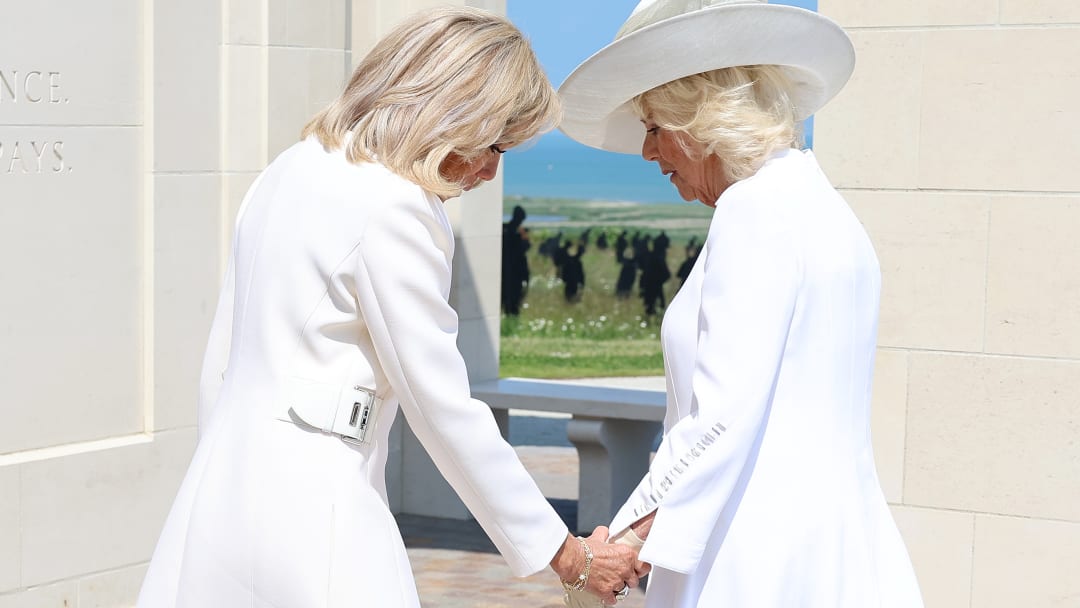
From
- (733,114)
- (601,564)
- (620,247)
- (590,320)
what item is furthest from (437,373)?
(620,247)

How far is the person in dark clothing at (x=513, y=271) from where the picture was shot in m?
27.7

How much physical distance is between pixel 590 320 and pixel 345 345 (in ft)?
85.5

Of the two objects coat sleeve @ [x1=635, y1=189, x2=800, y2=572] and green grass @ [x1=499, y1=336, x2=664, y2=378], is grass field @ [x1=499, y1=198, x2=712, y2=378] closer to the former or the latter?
green grass @ [x1=499, y1=336, x2=664, y2=378]

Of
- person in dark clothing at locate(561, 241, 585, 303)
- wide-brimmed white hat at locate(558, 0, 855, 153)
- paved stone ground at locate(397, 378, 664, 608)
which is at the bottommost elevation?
person in dark clothing at locate(561, 241, 585, 303)

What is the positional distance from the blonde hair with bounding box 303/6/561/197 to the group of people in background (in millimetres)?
22594

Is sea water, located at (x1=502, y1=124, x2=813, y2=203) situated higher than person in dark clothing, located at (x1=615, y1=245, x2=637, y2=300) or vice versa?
sea water, located at (x1=502, y1=124, x2=813, y2=203)

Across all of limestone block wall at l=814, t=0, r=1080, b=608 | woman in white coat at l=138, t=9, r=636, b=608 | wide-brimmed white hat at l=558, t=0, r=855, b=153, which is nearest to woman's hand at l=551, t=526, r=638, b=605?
woman in white coat at l=138, t=9, r=636, b=608

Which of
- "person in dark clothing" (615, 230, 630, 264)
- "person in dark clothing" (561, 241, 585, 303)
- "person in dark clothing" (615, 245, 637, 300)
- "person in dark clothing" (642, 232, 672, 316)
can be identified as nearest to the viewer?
"person in dark clothing" (642, 232, 672, 316)

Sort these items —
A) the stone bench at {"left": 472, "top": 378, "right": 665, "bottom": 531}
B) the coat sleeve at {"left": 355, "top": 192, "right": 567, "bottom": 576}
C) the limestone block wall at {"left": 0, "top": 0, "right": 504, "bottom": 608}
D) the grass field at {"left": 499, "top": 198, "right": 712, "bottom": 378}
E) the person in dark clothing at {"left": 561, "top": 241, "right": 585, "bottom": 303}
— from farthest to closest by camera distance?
the person in dark clothing at {"left": 561, "top": 241, "right": 585, "bottom": 303}
the grass field at {"left": 499, "top": 198, "right": 712, "bottom": 378}
the stone bench at {"left": 472, "top": 378, "right": 665, "bottom": 531}
the limestone block wall at {"left": 0, "top": 0, "right": 504, "bottom": 608}
the coat sleeve at {"left": 355, "top": 192, "right": 567, "bottom": 576}

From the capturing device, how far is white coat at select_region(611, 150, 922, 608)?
2.60 m

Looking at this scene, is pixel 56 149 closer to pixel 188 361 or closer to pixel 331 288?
pixel 188 361

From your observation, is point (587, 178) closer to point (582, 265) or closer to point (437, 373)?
point (582, 265)

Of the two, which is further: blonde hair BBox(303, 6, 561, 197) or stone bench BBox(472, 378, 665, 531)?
stone bench BBox(472, 378, 665, 531)

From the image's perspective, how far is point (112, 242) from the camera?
557 centimetres
